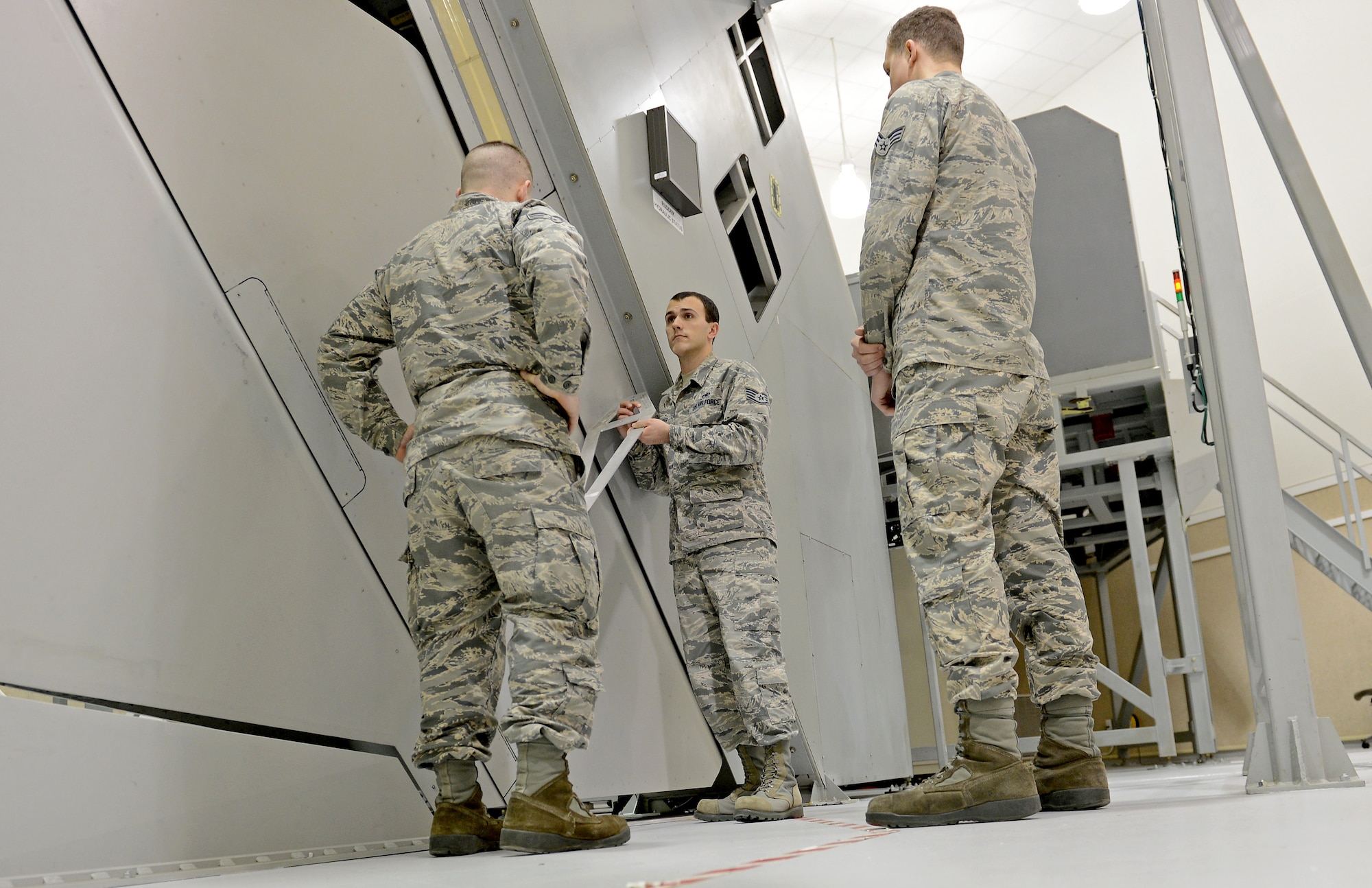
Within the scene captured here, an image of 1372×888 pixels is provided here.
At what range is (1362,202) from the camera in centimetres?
703

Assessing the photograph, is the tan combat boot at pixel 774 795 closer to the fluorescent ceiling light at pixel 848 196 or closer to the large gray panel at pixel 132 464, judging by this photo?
the large gray panel at pixel 132 464

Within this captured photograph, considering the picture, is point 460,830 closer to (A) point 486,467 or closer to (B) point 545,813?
(B) point 545,813

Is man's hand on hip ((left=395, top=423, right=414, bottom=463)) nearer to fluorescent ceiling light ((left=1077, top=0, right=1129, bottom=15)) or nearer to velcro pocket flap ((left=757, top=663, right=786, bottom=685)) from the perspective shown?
velcro pocket flap ((left=757, top=663, right=786, bottom=685))

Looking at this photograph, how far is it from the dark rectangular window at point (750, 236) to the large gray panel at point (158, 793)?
8.23 feet

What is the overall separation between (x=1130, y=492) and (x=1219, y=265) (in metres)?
3.70

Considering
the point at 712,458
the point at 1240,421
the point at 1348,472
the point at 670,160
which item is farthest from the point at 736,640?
the point at 1348,472

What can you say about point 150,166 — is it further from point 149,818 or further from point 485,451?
point 149,818

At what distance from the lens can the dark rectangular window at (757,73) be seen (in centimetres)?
420

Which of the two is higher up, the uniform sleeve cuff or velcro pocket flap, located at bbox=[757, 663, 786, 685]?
the uniform sleeve cuff

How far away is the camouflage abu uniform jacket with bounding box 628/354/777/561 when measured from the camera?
282 cm

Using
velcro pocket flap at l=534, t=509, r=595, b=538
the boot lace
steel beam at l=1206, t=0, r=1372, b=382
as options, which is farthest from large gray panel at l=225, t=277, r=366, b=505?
steel beam at l=1206, t=0, r=1372, b=382

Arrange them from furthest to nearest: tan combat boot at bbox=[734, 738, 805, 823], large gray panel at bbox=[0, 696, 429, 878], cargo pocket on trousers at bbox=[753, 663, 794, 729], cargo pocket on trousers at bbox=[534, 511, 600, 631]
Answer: cargo pocket on trousers at bbox=[753, 663, 794, 729]
tan combat boot at bbox=[734, 738, 805, 823]
cargo pocket on trousers at bbox=[534, 511, 600, 631]
large gray panel at bbox=[0, 696, 429, 878]

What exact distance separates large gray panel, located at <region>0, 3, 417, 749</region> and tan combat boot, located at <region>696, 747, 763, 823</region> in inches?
46.8

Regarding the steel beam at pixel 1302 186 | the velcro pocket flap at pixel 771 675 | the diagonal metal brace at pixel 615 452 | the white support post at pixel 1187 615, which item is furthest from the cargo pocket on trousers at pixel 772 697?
the white support post at pixel 1187 615
